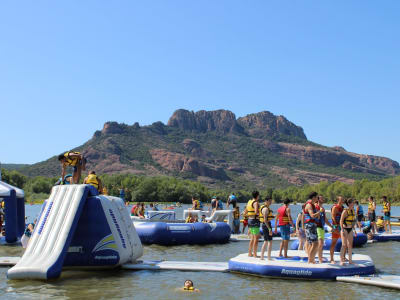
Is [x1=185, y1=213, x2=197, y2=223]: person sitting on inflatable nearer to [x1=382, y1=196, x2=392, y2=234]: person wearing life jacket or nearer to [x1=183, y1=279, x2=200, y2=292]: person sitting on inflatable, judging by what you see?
[x1=382, y1=196, x2=392, y2=234]: person wearing life jacket

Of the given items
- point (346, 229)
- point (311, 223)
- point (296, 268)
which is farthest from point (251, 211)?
point (346, 229)

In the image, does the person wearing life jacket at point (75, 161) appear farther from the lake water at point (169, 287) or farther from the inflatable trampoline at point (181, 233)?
the inflatable trampoline at point (181, 233)

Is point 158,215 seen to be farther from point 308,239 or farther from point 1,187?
point 308,239

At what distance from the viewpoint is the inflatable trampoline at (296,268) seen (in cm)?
1266

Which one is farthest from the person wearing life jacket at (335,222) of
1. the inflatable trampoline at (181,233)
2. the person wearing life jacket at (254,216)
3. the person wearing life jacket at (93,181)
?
the inflatable trampoline at (181,233)

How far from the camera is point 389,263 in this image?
16953mm

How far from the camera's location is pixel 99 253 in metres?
13.9

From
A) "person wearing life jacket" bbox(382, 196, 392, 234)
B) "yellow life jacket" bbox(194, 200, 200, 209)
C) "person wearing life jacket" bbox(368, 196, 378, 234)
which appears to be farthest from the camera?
"yellow life jacket" bbox(194, 200, 200, 209)

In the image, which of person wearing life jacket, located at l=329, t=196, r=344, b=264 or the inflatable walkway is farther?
person wearing life jacket, located at l=329, t=196, r=344, b=264

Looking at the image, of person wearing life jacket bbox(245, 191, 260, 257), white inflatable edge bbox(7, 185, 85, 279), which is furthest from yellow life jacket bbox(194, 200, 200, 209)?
white inflatable edge bbox(7, 185, 85, 279)

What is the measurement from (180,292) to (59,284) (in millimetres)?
2962

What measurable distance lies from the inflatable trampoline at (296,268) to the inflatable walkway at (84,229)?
313cm

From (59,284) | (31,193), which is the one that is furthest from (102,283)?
(31,193)

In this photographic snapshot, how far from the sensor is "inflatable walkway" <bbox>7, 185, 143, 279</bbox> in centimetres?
1310
